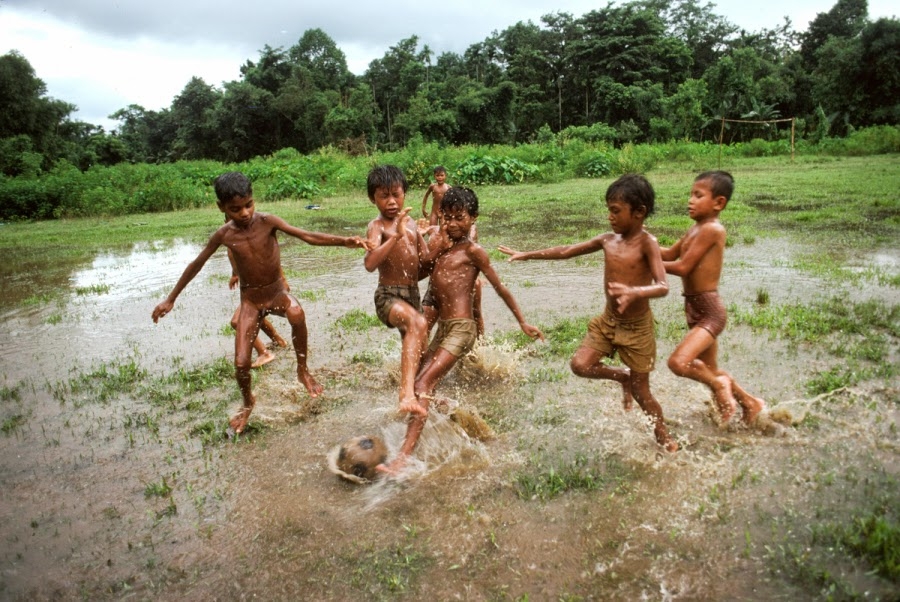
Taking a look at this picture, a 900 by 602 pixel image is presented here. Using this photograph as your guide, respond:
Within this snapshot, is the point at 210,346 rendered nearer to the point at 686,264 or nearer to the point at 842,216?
the point at 686,264

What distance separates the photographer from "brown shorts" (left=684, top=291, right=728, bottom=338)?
3.75m

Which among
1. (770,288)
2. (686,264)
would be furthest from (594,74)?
(686,264)

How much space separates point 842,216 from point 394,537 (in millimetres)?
11624

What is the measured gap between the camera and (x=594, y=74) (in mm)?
47219

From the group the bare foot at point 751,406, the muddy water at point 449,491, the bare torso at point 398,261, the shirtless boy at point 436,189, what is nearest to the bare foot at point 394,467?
the muddy water at point 449,491

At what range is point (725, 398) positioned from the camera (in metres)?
3.71

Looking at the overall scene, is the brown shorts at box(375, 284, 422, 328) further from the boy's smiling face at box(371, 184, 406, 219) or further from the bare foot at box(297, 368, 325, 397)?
the bare foot at box(297, 368, 325, 397)

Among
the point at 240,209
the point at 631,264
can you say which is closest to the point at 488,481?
the point at 631,264

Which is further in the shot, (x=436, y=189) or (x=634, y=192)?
(x=436, y=189)

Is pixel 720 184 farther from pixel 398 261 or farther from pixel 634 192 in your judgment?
pixel 398 261

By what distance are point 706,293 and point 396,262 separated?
202cm

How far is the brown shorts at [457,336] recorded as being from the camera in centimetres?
376

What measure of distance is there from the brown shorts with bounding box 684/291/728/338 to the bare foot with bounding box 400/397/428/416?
1.85 meters

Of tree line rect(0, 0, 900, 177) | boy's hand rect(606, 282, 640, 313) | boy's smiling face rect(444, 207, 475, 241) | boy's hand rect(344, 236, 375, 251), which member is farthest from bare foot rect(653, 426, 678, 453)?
tree line rect(0, 0, 900, 177)
